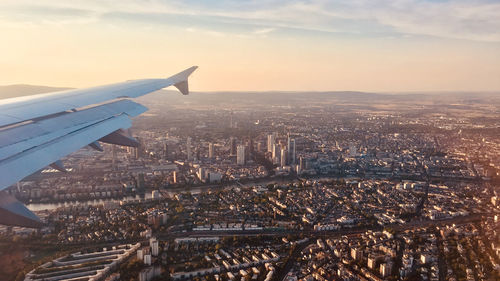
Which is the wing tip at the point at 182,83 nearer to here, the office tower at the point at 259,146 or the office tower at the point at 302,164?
the office tower at the point at 302,164

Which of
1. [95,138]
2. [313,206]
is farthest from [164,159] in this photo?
[95,138]

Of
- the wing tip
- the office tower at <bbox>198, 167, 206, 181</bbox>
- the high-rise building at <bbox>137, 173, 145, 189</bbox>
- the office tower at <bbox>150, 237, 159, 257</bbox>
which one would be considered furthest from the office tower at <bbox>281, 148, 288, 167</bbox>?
the wing tip

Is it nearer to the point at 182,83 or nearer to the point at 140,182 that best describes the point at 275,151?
the point at 140,182

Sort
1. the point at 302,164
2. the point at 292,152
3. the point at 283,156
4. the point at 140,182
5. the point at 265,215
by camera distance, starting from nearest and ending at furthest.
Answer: the point at 265,215
the point at 140,182
the point at 302,164
the point at 283,156
the point at 292,152

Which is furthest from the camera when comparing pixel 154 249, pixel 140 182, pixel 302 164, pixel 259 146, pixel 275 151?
pixel 259 146

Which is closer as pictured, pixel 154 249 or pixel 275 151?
pixel 154 249

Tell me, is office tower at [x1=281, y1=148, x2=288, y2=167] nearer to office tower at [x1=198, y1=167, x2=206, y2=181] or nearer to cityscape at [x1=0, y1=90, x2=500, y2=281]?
cityscape at [x1=0, y1=90, x2=500, y2=281]

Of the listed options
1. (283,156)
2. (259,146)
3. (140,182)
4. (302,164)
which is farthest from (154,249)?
(259,146)
